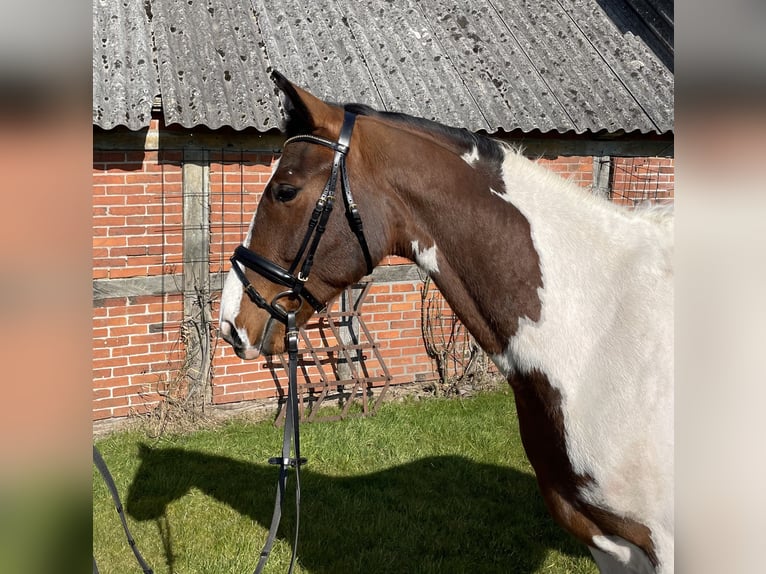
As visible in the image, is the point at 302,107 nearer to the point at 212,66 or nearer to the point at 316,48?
the point at 212,66

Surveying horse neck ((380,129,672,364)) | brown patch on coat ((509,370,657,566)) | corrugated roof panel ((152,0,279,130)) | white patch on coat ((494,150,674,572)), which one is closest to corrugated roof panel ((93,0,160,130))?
corrugated roof panel ((152,0,279,130))

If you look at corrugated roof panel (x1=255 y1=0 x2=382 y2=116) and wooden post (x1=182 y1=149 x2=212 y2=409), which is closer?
wooden post (x1=182 y1=149 x2=212 y2=409)

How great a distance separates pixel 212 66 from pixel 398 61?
2050 millimetres

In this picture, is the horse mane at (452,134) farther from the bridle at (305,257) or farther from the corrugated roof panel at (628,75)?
the corrugated roof panel at (628,75)

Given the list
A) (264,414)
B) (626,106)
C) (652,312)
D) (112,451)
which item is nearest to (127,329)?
(112,451)

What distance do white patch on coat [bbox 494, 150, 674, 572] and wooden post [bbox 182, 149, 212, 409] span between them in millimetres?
4093

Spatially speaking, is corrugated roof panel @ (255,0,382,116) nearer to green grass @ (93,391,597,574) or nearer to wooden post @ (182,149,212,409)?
wooden post @ (182,149,212,409)

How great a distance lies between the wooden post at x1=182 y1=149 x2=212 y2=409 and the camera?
226 inches

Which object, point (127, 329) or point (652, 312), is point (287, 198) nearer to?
point (652, 312)

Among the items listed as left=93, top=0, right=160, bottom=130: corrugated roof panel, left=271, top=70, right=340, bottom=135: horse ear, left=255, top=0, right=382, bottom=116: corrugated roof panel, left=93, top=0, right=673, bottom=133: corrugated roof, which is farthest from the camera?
left=255, top=0, right=382, bottom=116: corrugated roof panel

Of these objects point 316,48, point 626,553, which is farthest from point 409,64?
point 626,553

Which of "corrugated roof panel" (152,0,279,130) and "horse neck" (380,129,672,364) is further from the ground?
"corrugated roof panel" (152,0,279,130)

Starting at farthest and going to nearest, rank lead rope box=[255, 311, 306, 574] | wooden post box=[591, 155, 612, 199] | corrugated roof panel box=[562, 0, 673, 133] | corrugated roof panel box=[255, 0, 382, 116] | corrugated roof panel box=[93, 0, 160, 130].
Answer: wooden post box=[591, 155, 612, 199] → corrugated roof panel box=[562, 0, 673, 133] → corrugated roof panel box=[255, 0, 382, 116] → corrugated roof panel box=[93, 0, 160, 130] → lead rope box=[255, 311, 306, 574]
